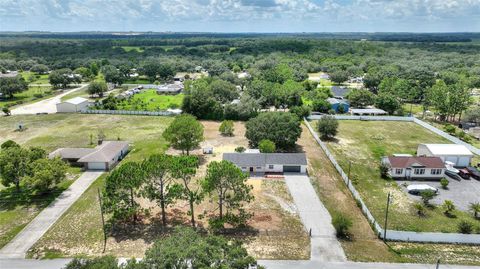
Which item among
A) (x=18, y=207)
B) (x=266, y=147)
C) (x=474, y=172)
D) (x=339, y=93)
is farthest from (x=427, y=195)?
(x=339, y=93)

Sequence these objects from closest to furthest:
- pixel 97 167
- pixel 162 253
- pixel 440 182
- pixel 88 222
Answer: pixel 162 253, pixel 88 222, pixel 440 182, pixel 97 167

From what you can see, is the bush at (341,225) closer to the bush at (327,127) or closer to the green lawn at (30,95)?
the bush at (327,127)

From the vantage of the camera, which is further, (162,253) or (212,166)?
(212,166)

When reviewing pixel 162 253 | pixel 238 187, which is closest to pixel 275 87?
pixel 238 187

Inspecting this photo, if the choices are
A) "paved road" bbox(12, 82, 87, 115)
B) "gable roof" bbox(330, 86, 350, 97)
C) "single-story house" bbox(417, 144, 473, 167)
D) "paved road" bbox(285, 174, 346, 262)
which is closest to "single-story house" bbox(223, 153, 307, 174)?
"paved road" bbox(285, 174, 346, 262)

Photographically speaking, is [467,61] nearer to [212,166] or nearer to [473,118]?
[473,118]

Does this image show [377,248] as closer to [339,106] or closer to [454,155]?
[454,155]

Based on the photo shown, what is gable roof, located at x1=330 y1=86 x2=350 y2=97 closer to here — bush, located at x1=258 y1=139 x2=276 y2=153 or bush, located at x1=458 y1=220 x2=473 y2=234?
bush, located at x1=258 y1=139 x2=276 y2=153
